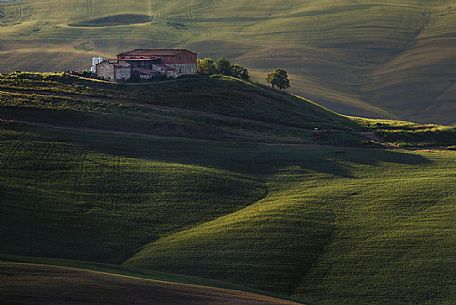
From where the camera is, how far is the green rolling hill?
42062mm

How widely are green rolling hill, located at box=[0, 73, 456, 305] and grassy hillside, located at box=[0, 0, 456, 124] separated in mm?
50703

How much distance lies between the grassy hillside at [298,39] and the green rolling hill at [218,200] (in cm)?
5070

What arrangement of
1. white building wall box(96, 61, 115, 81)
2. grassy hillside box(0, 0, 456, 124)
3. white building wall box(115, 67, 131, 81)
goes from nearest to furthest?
white building wall box(115, 67, 131, 81) < white building wall box(96, 61, 115, 81) < grassy hillside box(0, 0, 456, 124)

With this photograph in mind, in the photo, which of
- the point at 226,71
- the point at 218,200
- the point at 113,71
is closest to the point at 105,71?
the point at 113,71

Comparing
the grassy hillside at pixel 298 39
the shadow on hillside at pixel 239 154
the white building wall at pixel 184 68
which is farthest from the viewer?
the grassy hillside at pixel 298 39

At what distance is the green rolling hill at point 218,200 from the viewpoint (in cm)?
4206

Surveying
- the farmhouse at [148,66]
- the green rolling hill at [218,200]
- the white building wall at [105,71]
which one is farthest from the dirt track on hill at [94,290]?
the farmhouse at [148,66]

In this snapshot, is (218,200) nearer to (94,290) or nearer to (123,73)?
(94,290)

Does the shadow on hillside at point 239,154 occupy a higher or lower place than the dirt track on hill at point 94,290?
lower

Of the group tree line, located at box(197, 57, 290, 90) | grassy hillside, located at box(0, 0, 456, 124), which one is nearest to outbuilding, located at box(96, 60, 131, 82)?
tree line, located at box(197, 57, 290, 90)

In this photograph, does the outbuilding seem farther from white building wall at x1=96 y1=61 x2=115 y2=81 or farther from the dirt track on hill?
the dirt track on hill

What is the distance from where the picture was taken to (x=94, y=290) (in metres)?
→ 35.7

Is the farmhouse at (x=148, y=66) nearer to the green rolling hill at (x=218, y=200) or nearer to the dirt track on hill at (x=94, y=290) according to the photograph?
the green rolling hill at (x=218, y=200)

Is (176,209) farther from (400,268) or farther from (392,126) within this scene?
(392,126)
